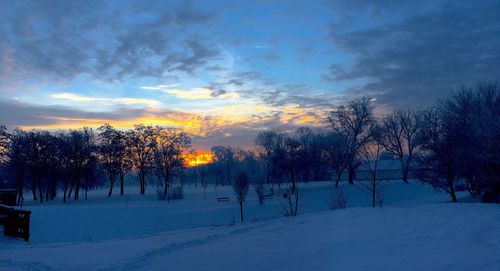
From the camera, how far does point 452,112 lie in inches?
1234

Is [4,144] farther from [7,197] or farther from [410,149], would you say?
[410,149]

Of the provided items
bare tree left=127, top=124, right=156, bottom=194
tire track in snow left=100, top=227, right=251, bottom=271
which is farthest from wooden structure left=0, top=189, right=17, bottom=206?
bare tree left=127, top=124, right=156, bottom=194

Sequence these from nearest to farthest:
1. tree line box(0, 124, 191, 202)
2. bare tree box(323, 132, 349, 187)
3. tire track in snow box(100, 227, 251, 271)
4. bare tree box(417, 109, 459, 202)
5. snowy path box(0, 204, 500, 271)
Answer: snowy path box(0, 204, 500, 271)
tire track in snow box(100, 227, 251, 271)
bare tree box(417, 109, 459, 202)
tree line box(0, 124, 191, 202)
bare tree box(323, 132, 349, 187)

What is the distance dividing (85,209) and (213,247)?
28737 millimetres

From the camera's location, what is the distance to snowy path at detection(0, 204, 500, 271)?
6355 millimetres

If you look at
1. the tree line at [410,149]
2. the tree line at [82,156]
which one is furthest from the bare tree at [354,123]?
the tree line at [82,156]

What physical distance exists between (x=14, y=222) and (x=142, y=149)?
3970 centimetres

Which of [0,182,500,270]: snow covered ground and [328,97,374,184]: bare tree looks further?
[328,97,374,184]: bare tree

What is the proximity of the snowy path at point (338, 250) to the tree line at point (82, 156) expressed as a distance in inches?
1499

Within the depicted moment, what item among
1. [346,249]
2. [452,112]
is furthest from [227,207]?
[346,249]

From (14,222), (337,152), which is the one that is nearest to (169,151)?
(337,152)

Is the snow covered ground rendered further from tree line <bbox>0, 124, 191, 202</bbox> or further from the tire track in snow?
tree line <bbox>0, 124, 191, 202</bbox>

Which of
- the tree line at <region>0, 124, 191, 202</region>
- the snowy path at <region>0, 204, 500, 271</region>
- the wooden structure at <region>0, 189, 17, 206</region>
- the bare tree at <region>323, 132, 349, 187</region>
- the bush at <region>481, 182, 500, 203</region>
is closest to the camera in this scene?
the snowy path at <region>0, 204, 500, 271</region>

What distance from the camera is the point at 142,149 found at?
57.9 metres
